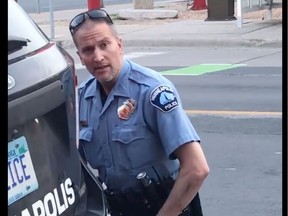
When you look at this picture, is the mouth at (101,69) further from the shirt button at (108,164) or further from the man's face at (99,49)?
the shirt button at (108,164)

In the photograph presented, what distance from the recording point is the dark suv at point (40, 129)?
2.65 metres

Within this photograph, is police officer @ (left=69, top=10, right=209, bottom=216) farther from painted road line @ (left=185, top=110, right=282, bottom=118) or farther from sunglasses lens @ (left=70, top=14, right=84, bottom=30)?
painted road line @ (left=185, top=110, right=282, bottom=118)

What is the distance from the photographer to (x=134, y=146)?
138 inches

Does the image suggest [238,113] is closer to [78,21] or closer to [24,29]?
[78,21]

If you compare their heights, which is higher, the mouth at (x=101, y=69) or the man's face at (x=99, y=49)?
the man's face at (x=99, y=49)

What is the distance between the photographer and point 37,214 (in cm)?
273

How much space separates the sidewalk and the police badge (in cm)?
1474

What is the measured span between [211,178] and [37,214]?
504 centimetres

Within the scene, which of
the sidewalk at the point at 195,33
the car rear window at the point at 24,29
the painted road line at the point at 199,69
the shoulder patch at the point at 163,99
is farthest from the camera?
the sidewalk at the point at 195,33

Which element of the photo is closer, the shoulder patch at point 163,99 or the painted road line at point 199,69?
the shoulder patch at point 163,99

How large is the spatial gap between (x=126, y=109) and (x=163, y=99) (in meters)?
0.16

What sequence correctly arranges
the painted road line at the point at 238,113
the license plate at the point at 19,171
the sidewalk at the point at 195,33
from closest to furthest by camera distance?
the license plate at the point at 19,171, the painted road line at the point at 238,113, the sidewalk at the point at 195,33

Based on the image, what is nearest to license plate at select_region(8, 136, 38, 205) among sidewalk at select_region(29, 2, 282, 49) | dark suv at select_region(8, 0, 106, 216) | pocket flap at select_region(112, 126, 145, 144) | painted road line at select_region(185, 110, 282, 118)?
dark suv at select_region(8, 0, 106, 216)

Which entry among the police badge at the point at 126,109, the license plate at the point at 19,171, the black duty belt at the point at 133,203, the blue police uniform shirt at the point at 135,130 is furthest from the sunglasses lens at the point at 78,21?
the license plate at the point at 19,171
